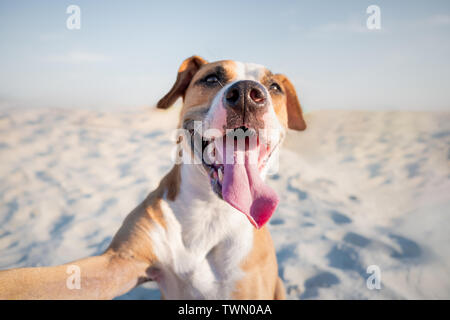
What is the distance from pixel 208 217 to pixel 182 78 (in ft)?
3.94

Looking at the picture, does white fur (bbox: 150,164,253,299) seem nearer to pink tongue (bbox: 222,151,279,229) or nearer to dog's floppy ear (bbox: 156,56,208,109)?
pink tongue (bbox: 222,151,279,229)

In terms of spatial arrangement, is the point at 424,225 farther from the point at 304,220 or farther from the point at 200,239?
the point at 200,239

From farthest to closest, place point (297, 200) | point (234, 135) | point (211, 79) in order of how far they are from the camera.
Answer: point (297, 200)
point (211, 79)
point (234, 135)

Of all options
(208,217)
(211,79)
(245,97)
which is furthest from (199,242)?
(211,79)

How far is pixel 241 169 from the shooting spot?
1961mm

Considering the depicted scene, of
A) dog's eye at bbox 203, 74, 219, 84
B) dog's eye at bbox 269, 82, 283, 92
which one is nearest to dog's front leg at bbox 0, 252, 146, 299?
dog's eye at bbox 203, 74, 219, 84

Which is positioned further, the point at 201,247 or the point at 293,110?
the point at 293,110

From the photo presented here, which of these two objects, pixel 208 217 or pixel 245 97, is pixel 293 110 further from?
pixel 208 217

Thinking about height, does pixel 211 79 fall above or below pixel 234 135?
above

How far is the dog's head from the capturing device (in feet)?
6.06

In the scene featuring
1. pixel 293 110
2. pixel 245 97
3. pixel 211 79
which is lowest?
pixel 293 110

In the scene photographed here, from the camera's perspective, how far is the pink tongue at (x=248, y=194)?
1.81 meters

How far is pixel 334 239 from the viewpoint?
371 cm
